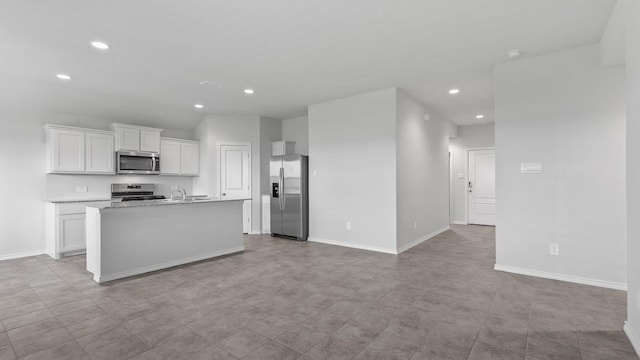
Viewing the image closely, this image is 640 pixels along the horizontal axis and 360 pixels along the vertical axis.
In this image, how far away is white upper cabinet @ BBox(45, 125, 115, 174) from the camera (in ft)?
16.9

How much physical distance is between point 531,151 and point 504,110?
62 centimetres

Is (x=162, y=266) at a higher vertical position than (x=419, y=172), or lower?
lower

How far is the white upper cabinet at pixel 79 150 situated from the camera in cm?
515

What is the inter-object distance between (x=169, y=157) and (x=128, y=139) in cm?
87

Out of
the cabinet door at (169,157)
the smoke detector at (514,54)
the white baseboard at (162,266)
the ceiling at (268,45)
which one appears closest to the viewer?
the ceiling at (268,45)

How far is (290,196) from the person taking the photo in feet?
20.2

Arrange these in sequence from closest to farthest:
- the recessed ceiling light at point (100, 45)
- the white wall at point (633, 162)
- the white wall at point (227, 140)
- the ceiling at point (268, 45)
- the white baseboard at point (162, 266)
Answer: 1. the white wall at point (633, 162)
2. the ceiling at point (268, 45)
3. the recessed ceiling light at point (100, 45)
4. the white baseboard at point (162, 266)
5. the white wall at point (227, 140)

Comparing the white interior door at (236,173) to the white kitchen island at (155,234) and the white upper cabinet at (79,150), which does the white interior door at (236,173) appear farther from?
the white upper cabinet at (79,150)

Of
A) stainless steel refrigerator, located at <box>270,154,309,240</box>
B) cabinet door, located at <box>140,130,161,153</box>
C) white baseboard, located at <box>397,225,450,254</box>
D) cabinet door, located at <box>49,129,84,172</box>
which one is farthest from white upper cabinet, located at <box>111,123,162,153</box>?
white baseboard, located at <box>397,225,450,254</box>

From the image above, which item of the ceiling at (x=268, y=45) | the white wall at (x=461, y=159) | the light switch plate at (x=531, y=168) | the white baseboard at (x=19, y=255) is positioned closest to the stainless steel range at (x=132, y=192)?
the white baseboard at (x=19, y=255)

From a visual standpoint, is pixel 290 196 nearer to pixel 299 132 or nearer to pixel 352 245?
pixel 352 245

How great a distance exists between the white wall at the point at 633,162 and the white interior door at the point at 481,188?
6.09 metres

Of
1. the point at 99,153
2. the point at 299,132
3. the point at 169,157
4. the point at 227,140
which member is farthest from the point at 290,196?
the point at 99,153

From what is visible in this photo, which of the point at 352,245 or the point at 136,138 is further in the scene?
the point at 136,138
